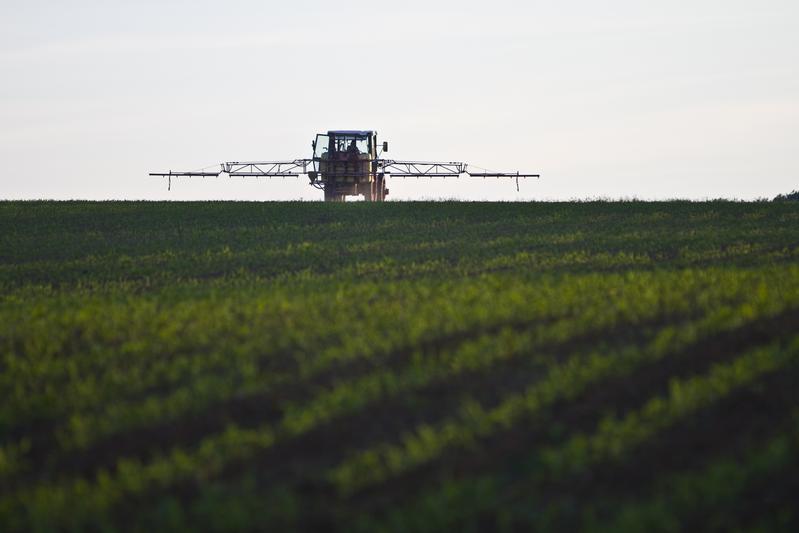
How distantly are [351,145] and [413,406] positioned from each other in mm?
40949

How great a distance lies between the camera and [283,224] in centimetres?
3419

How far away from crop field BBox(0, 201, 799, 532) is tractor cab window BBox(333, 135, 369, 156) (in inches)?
1253

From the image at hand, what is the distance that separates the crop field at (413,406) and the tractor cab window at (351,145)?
3181 centimetres

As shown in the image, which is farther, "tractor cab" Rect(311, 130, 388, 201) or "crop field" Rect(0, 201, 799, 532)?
"tractor cab" Rect(311, 130, 388, 201)

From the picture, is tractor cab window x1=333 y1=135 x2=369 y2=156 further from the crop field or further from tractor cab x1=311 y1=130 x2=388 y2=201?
the crop field

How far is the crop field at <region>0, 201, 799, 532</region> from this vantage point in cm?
812

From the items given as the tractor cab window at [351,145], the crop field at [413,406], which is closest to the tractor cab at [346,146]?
the tractor cab window at [351,145]

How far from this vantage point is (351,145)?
5038cm

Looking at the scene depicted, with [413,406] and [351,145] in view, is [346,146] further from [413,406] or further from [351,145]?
[413,406]

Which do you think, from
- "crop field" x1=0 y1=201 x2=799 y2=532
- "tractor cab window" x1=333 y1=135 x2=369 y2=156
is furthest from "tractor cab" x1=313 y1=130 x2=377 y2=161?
"crop field" x1=0 y1=201 x2=799 y2=532

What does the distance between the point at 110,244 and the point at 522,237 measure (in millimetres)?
9843

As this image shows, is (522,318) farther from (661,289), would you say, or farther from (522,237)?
(522,237)

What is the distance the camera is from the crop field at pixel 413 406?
26.6ft

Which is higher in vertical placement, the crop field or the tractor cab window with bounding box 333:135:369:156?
the tractor cab window with bounding box 333:135:369:156
